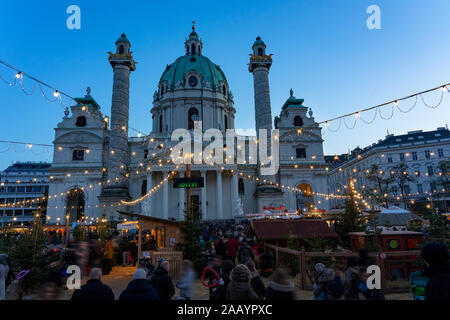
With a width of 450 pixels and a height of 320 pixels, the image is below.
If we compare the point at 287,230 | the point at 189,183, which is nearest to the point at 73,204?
the point at 189,183

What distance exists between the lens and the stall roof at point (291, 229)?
12.2 metres

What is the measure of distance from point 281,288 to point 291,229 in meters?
8.58

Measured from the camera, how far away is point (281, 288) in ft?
14.0

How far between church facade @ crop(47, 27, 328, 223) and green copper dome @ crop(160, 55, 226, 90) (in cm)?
410

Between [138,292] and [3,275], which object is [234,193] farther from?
[138,292]

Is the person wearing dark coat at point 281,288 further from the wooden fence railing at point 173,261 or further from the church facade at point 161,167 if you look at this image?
the church facade at point 161,167

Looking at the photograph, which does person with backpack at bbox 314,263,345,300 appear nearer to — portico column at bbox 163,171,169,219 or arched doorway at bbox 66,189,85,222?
portico column at bbox 163,171,169,219

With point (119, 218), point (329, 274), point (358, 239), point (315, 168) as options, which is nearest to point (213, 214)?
point (119, 218)

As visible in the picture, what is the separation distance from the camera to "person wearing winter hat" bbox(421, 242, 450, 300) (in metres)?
3.20

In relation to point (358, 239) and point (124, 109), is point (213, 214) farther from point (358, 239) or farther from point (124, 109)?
point (358, 239)

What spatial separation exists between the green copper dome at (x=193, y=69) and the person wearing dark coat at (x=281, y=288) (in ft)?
150
